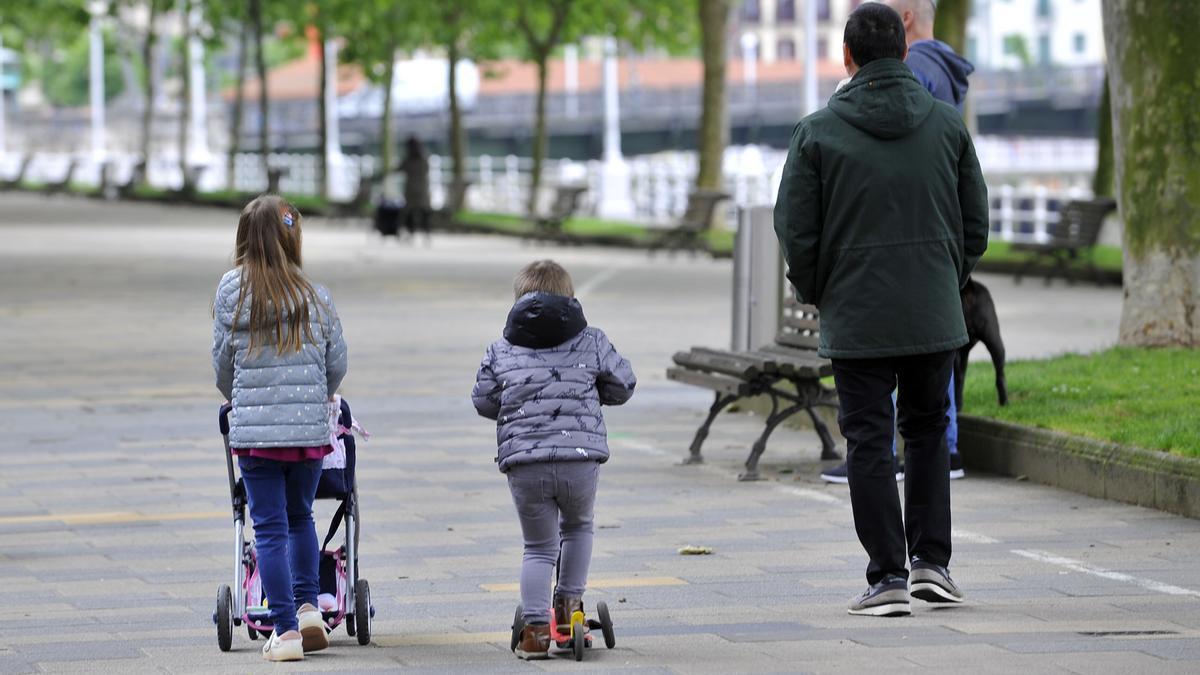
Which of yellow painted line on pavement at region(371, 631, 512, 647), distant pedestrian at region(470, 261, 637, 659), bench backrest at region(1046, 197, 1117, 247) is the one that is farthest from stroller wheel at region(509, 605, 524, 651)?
bench backrest at region(1046, 197, 1117, 247)

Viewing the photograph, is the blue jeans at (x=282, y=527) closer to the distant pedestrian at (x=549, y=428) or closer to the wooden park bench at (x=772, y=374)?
the distant pedestrian at (x=549, y=428)

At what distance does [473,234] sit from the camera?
1560 inches

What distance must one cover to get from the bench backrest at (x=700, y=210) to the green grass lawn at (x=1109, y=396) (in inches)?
762

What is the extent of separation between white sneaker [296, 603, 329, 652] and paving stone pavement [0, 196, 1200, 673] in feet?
0.18

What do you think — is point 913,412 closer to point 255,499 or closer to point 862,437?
point 862,437

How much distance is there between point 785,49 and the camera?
507ft

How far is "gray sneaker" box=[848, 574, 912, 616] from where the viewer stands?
6660 mm

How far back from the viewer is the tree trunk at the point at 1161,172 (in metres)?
12.9

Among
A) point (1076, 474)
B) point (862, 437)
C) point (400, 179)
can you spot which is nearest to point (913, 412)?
point (862, 437)

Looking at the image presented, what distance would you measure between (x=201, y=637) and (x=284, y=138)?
Answer: 299 ft

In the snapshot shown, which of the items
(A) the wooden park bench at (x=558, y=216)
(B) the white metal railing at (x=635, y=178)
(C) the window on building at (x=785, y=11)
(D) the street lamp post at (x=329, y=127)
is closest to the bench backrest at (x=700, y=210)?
(B) the white metal railing at (x=635, y=178)

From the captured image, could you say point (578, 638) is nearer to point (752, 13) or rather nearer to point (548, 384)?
point (548, 384)

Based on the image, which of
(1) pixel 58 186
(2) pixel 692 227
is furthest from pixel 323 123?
(2) pixel 692 227

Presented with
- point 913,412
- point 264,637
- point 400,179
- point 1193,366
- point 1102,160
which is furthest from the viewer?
point 400,179
